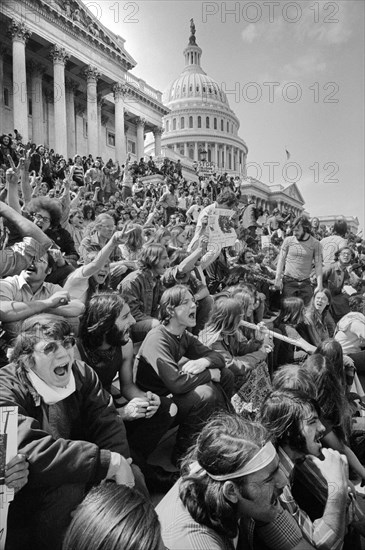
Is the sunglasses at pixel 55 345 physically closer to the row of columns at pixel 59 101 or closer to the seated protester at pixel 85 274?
the seated protester at pixel 85 274

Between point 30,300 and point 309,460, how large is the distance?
2155mm

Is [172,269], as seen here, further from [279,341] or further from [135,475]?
[135,475]

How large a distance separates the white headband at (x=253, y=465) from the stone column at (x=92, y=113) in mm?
32855

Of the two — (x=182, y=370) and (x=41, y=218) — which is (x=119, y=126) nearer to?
(x=41, y=218)

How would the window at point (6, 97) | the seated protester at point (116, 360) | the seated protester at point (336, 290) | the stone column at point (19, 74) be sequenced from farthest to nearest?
the window at point (6, 97), the stone column at point (19, 74), the seated protester at point (336, 290), the seated protester at point (116, 360)

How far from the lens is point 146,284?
4.64 metres

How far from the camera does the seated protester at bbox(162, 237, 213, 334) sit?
468cm

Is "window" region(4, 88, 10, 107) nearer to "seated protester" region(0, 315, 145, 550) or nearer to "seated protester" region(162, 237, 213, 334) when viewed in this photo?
"seated protester" region(162, 237, 213, 334)

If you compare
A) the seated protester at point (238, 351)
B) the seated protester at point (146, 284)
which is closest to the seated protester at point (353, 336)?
the seated protester at point (238, 351)

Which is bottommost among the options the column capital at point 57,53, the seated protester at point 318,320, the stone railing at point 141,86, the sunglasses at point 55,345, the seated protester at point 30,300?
the seated protester at point 318,320

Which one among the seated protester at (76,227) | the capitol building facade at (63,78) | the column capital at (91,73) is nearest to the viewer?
the seated protester at (76,227)

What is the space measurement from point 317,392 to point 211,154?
290ft

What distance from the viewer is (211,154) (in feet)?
289

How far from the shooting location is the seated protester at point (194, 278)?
468 centimetres
